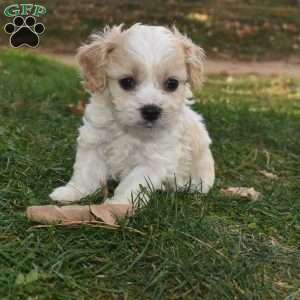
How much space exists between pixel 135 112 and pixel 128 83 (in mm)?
235

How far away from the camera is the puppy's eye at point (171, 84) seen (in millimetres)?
4352

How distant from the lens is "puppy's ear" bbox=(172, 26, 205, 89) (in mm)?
4590

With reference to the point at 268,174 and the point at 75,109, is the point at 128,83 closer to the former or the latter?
the point at 268,174

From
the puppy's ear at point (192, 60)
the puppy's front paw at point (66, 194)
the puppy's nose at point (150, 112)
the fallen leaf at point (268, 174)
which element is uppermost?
the puppy's ear at point (192, 60)

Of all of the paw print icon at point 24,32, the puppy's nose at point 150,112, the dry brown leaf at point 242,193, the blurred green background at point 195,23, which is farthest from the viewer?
the blurred green background at point 195,23

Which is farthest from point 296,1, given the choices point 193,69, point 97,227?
point 97,227

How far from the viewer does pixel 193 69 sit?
463 centimetres

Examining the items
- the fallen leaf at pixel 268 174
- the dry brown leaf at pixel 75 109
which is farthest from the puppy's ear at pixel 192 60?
the dry brown leaf at pixel 75 109

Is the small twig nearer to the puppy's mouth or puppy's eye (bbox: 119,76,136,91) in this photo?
the puppy's mouth

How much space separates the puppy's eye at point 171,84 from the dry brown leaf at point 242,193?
91 centimetres

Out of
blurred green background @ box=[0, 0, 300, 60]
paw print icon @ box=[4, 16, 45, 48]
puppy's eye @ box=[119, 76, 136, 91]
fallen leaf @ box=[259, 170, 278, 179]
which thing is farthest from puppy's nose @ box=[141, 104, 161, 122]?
blurred green background @ box=[0, 0, 300, 60]

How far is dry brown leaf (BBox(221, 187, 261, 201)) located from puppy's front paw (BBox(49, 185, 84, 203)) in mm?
1118

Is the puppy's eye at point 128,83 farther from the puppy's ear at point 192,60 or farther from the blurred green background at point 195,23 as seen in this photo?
the blurred green background at point 195,23

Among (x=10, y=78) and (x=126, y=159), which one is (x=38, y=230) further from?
(x=10, y=78)
